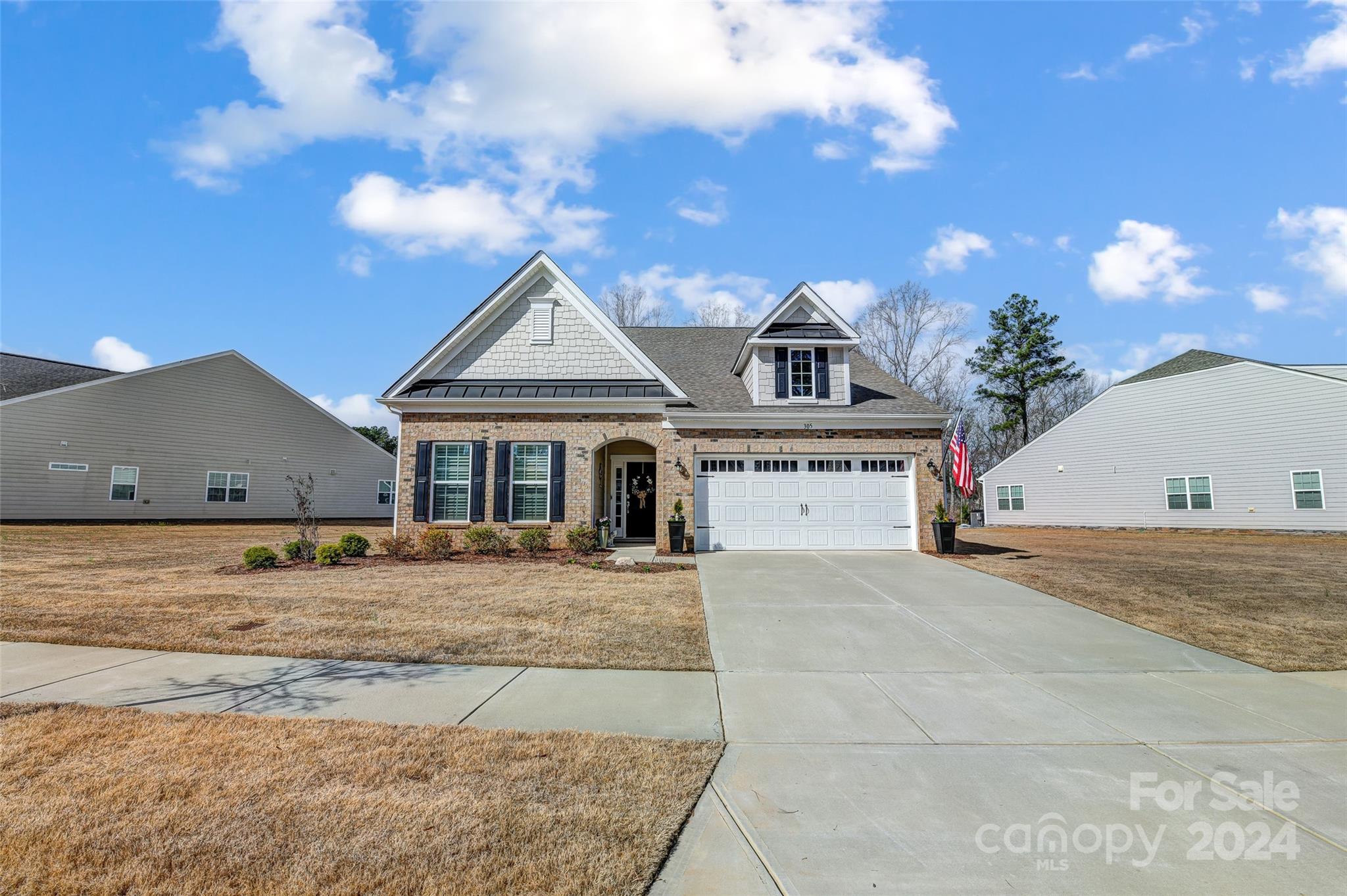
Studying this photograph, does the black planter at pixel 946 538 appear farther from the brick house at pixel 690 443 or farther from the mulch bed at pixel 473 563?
the mulch bed at pixel 473 563

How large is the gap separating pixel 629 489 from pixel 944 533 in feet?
28.9

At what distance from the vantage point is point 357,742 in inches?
165

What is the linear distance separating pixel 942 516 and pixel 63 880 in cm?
1532

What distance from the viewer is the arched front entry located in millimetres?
17875

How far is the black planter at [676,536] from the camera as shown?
14555 mm

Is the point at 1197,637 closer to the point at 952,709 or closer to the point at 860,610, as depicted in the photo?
the point at 860,610

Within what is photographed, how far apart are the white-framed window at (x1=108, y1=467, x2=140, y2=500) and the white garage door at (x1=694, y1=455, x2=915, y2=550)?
24245mm

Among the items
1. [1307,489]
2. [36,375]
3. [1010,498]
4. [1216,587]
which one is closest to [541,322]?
[1216,587]

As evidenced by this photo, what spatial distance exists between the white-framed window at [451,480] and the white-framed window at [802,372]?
8664mm

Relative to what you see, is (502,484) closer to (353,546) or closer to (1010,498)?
(353,546)

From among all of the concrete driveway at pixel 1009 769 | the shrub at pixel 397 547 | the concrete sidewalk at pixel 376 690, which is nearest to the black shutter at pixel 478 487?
the shrub at pixel 397 547

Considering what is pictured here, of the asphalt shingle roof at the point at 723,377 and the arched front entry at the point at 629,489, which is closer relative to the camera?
the asphalt shingle roof at the point at 723,377

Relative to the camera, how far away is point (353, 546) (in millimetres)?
13383

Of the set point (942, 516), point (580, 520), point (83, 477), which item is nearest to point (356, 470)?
point (83, 477)
